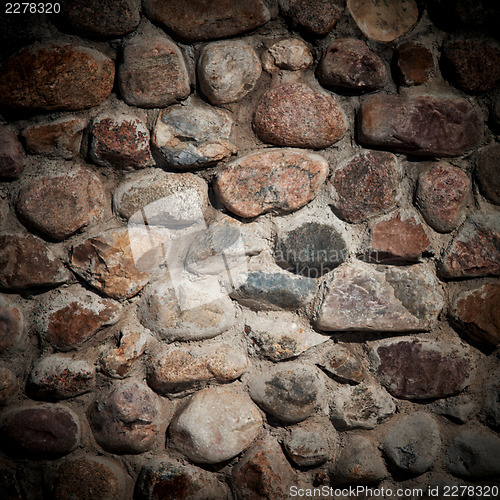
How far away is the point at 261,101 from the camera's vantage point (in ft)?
3.14

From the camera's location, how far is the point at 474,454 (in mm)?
1020

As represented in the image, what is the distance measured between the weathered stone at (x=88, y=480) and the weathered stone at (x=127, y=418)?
51mm

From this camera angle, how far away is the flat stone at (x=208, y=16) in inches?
35.7

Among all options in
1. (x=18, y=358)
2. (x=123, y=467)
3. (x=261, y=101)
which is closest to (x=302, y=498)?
(x=123, y=467)

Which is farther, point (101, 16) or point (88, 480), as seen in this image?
point (88, 480)

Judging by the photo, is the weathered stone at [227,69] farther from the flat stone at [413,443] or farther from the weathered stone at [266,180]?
the flat stone at [413,443]

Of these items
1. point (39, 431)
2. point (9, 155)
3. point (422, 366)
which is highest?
point (9, 155)

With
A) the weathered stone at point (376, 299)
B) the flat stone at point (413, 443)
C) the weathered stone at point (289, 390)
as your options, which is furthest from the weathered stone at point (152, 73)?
the flat stone at point (413, 443)

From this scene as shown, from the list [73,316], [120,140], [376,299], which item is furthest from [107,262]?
[376,299]

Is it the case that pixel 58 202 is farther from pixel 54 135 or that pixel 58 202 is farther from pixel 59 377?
pixel 59 377

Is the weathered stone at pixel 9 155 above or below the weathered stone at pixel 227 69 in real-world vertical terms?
below

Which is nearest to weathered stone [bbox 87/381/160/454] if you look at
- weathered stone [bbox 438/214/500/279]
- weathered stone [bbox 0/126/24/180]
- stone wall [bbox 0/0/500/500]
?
stone wall [bbox 0/0/500/500]

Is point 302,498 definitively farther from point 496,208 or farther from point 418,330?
point 496,208

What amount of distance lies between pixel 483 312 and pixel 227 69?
0.75m
